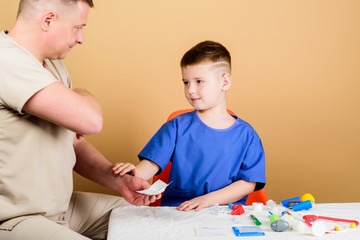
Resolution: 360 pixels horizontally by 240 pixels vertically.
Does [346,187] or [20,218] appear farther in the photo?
[346,187]

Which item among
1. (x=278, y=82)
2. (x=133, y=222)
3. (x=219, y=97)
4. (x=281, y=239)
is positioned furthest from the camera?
(x=278, y=82)

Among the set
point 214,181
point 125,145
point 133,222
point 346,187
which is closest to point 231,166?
point 214,181

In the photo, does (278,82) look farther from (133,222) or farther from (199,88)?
(133,222)

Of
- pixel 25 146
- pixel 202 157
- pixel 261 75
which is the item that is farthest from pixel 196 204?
pixel 261 75

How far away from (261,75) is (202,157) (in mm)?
1242

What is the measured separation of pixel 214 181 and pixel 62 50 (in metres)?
0.79

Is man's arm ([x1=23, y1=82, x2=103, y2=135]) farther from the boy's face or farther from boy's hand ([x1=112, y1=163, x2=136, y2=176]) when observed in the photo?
the boy's face

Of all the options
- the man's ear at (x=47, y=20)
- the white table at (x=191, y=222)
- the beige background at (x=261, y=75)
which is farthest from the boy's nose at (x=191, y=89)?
the beige background at (x=261, y=75)

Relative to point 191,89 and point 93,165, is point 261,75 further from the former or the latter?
point 93,165

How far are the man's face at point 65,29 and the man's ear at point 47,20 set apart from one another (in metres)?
0.01

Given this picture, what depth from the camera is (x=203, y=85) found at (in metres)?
1.78

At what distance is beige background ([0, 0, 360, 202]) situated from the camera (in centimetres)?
257

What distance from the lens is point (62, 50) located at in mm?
1408

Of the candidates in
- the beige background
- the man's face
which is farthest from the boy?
the beige background
